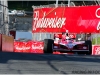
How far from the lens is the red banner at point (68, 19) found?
26359mm

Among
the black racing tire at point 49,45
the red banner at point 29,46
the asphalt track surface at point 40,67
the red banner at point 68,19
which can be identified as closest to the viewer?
the asphalt track surface at point 40,67

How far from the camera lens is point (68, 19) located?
27.3 meters

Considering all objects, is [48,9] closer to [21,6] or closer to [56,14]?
[56,14]

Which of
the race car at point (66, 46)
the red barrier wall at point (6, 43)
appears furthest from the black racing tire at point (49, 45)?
the red barrier wall at point (6, 43)

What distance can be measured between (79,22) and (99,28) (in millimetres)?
1843

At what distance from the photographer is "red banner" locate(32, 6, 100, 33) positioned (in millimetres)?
26359

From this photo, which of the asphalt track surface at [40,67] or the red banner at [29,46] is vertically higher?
the asphalt track surface at [40,67]

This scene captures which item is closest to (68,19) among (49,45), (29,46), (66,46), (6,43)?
(29,46)

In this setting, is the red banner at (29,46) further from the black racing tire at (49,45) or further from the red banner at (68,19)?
the black racing tire at (49,45)

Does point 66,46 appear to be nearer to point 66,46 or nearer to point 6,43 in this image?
point 66,46

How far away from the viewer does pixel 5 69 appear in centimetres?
883

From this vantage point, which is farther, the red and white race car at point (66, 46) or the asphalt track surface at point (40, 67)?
the red and white race car at point (66, 46)

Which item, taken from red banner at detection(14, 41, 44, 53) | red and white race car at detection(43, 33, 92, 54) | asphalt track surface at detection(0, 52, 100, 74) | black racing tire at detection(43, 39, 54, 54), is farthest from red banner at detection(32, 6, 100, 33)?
asphalt track surface at detection(0, 52, 100, 74)

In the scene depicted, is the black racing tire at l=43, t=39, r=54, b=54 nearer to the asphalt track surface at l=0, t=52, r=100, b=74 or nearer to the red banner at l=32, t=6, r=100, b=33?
the asphalt track surface at l=0, t=52, r=100, b=74
